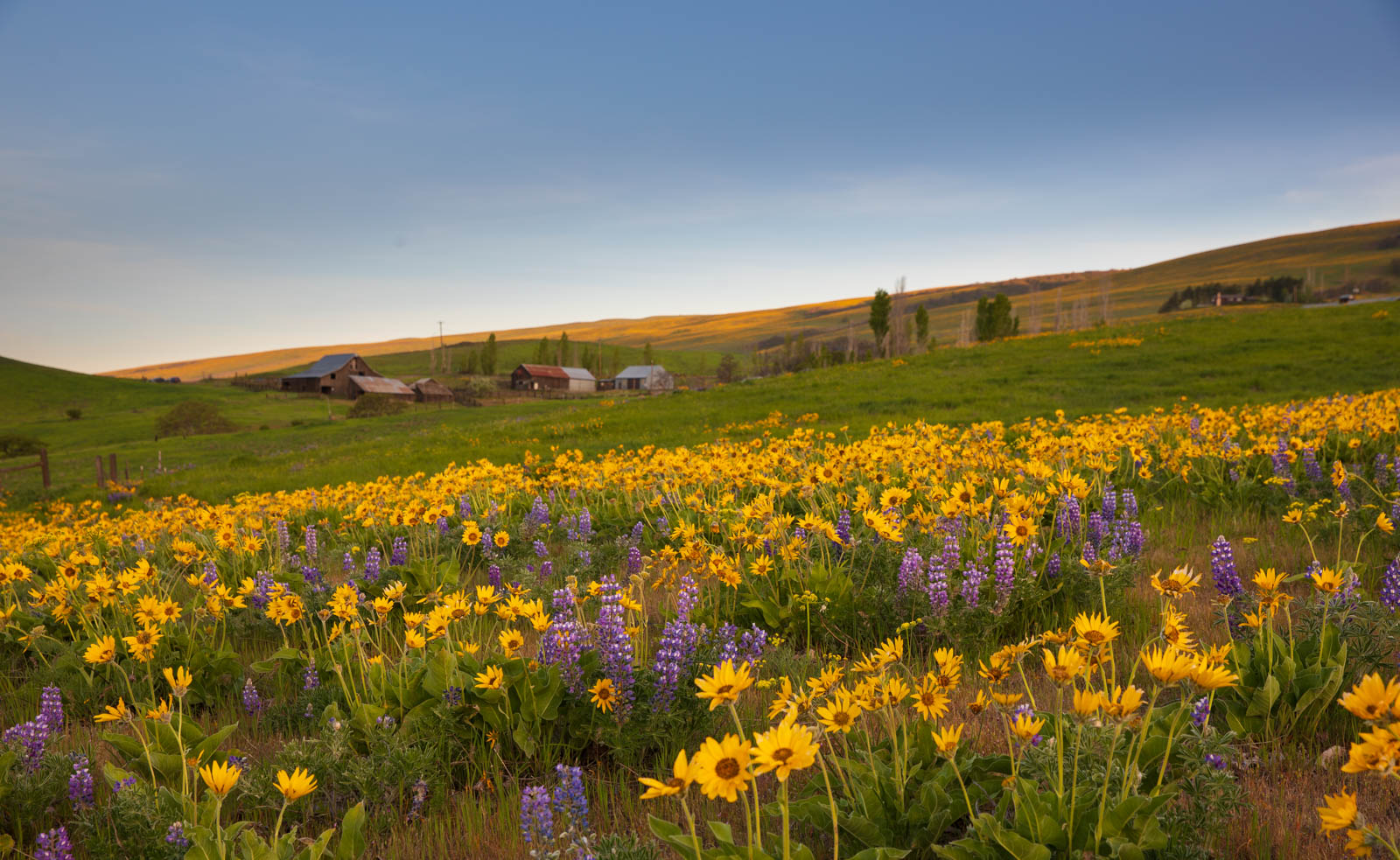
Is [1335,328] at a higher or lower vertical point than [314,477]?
higher

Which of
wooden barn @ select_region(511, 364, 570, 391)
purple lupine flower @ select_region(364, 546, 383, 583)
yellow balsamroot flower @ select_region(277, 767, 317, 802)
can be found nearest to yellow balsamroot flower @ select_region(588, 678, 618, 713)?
yellow balsamroot flower @ select_region(277, 767, 317, 802)

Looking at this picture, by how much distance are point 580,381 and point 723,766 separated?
115 meters

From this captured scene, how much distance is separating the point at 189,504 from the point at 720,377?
10020cm

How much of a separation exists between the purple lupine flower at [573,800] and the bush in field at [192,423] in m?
67.3

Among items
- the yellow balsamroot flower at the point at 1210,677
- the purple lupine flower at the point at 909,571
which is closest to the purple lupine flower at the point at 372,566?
the purple lupine flower at the point at 909,571

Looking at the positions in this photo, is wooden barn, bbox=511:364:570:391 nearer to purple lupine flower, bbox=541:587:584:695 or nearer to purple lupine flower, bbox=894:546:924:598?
purple lupine flower, bbox=894:546:924:598

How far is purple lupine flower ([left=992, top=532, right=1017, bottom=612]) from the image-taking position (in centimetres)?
379

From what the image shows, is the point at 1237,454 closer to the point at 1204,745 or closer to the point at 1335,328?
the point at 1204,745

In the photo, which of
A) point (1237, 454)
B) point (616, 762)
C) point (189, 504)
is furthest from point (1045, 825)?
point (189, 504)

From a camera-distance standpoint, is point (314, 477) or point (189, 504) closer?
point (189, 504)

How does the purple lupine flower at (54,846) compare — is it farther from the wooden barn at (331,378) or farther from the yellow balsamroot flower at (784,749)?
the wooden barn at (331,378)

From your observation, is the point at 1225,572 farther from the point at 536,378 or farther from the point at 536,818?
the point at 536,378

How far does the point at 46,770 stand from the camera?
2.76 meters

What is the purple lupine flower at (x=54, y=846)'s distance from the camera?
89.8 inches
